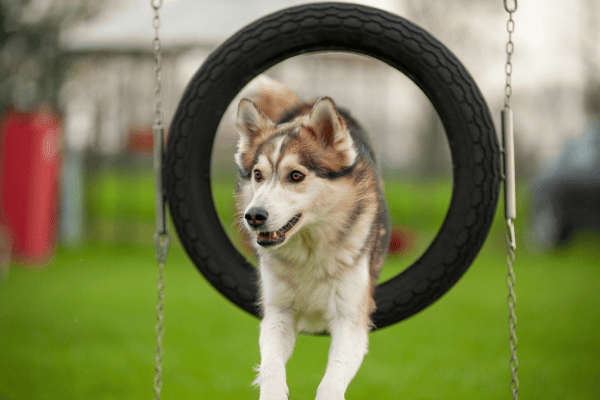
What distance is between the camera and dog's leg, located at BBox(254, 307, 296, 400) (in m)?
2.27

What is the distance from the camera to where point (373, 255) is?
2.71m

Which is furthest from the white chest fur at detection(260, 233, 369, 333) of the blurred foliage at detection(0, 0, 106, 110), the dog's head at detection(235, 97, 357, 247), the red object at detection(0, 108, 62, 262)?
the blurred foliage at detection(0, 0, 106, 110)

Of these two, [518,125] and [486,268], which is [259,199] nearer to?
[518,125]

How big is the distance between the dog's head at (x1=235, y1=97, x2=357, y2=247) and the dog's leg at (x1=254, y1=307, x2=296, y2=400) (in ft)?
1.60

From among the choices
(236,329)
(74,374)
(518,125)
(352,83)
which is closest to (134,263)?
(236,329)

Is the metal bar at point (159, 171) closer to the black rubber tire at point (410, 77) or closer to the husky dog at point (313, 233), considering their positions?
the black rubber tire at point (410, 77)

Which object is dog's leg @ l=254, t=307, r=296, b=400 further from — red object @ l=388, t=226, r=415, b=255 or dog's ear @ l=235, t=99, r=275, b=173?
red object @ l=388, t=226, r=415, b=255

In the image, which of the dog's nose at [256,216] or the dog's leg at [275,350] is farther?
the dog's leg at [275,350]

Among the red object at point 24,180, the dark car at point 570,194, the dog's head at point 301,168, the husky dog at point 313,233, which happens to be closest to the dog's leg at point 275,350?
the husky dog at point 313,233

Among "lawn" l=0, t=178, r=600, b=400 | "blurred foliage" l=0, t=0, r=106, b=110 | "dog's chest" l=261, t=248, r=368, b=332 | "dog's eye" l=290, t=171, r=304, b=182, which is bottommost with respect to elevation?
"lawn" l=0, t=178, r=600, b=400

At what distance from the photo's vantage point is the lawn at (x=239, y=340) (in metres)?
5.64

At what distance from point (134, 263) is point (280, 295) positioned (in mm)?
9252

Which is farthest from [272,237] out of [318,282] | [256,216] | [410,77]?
[410,77]

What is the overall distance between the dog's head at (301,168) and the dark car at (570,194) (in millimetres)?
10311
